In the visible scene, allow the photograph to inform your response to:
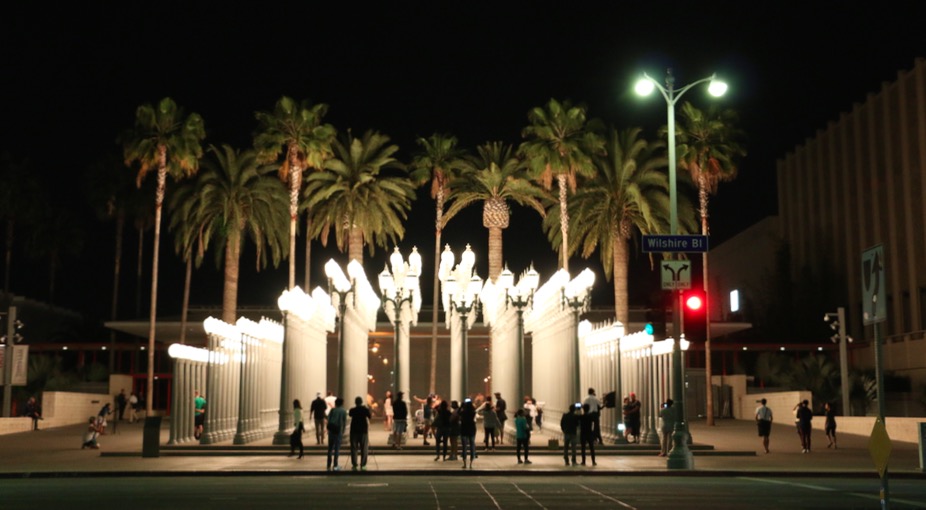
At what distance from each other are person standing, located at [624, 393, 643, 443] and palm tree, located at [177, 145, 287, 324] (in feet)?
78.1

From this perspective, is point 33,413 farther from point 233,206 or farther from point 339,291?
point 339,291

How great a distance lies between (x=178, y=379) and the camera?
1257 inches

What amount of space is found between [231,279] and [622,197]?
736 inches

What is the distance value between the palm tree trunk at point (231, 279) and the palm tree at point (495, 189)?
10.4 meters

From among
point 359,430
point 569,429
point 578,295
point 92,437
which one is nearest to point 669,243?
point 569,429

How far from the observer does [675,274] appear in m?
24.3

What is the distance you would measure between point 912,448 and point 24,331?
58.7 meters

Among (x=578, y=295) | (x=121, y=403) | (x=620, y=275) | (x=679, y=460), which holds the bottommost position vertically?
(x=679, y=460)

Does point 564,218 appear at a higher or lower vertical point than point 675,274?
higher

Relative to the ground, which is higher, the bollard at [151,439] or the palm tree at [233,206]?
the palm tree at [233,206]

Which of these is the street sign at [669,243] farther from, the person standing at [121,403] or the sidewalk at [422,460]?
the person standing at [121,403]

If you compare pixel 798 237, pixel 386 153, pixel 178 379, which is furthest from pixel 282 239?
pixel 798 237

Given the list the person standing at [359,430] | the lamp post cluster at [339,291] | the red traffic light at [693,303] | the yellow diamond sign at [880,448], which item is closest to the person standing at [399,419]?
the lamp post cluster at [339,291]

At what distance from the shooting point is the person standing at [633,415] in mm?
32906
